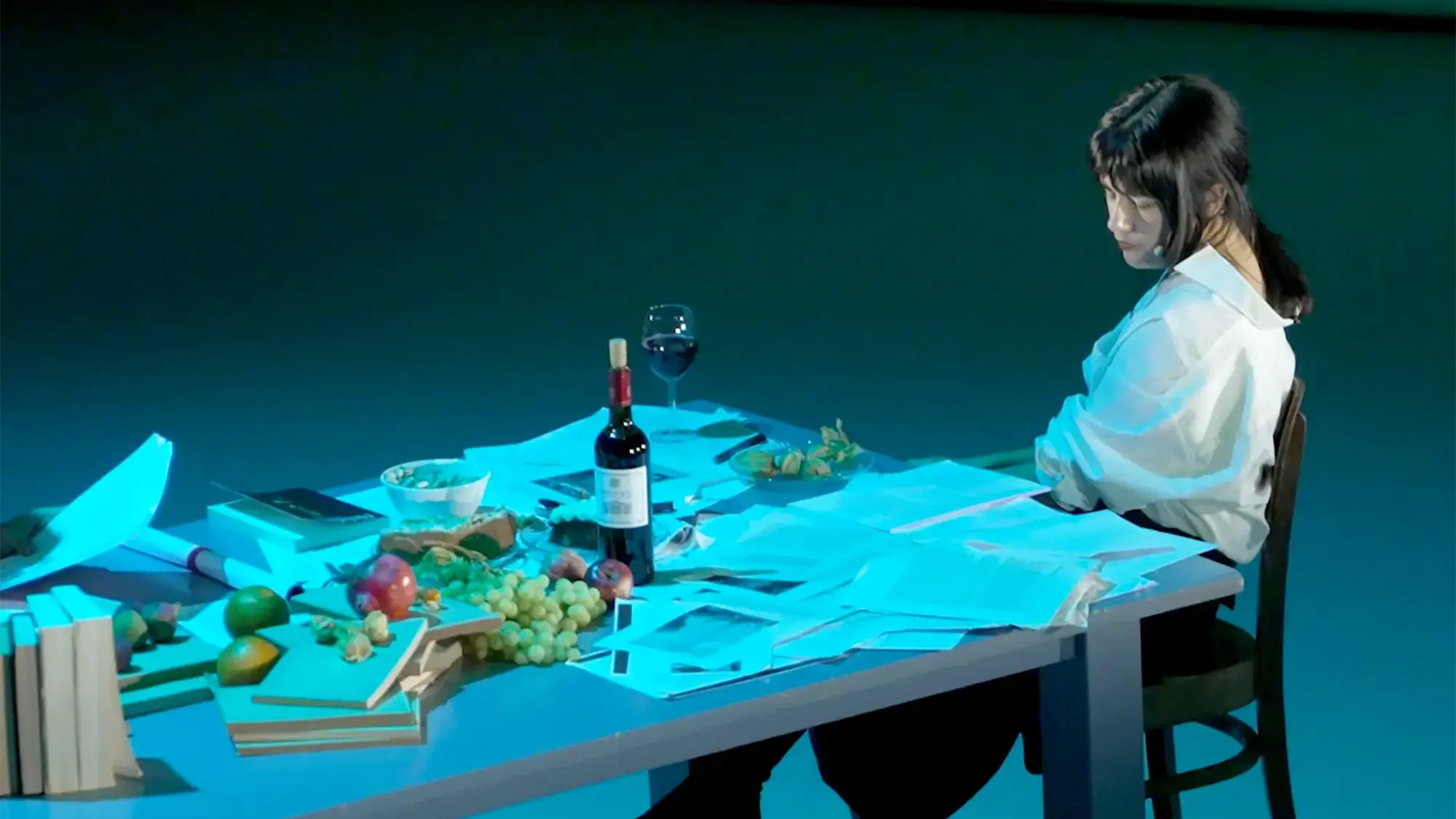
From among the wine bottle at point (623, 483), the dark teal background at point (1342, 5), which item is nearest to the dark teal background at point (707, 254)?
the dark teal background at point (1342, 5)

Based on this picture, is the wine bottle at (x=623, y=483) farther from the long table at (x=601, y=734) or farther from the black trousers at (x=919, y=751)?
the black trousers at (x=919, y=751)

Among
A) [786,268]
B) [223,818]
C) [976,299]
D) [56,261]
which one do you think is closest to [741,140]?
[786,268]

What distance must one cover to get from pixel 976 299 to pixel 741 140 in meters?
2.73

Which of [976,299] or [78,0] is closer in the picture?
[976,299]

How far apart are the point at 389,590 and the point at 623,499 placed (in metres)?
0.26

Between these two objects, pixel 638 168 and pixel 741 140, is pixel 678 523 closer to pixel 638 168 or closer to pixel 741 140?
pixel 638 168

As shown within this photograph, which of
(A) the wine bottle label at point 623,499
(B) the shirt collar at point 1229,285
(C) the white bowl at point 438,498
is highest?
(B) the shirt collar at point 1229,285

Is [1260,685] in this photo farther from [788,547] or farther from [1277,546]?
[788,547]

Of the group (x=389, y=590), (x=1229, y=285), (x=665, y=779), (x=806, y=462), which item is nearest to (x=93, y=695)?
(x=389, y=590)

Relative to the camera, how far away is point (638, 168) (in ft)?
25.2

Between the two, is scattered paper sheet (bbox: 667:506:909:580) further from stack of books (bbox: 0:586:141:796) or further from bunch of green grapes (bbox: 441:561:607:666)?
stack of books (bbox: 0:586:141:796)

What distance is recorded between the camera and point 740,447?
229 cm

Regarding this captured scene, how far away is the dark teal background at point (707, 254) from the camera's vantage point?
161 inches

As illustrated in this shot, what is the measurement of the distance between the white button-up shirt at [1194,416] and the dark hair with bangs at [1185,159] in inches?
2.9
